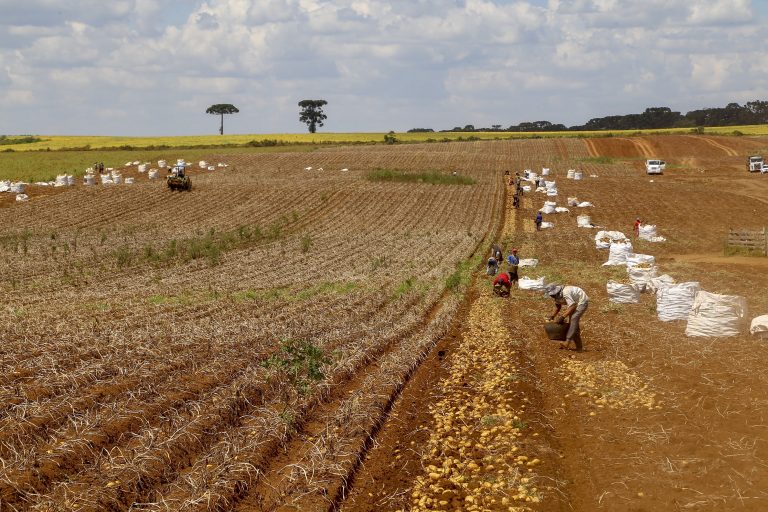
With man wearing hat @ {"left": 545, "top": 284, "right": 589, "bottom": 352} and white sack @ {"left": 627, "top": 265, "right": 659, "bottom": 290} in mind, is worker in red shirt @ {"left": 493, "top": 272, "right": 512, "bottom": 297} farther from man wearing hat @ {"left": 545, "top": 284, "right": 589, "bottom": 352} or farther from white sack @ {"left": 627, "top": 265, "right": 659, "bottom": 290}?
man wearing hat @ {"left": 545, "top": 284, "right": 589, "bottom": 352}

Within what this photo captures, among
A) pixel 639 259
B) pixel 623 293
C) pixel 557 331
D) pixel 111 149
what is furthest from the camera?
pixel 111 149

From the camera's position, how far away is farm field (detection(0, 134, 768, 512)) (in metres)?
7.47

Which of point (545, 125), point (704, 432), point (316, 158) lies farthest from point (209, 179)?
point (545, 125)

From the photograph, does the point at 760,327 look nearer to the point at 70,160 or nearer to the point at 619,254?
the point at 619,254

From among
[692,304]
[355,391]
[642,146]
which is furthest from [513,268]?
[642,146]

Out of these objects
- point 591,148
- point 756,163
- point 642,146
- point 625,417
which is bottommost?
point 625,417

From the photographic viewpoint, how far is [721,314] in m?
13.6

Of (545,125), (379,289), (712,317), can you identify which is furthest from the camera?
(545,125)

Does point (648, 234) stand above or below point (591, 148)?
below

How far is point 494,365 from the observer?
40.2 feet

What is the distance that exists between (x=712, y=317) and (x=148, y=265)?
60.0 feet

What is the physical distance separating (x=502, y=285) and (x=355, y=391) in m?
9.76

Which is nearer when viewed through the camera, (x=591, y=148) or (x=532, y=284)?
(x=532, y=284)

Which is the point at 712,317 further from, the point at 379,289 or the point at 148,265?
the point at 148,265
